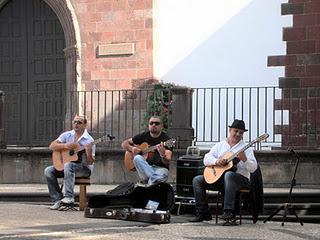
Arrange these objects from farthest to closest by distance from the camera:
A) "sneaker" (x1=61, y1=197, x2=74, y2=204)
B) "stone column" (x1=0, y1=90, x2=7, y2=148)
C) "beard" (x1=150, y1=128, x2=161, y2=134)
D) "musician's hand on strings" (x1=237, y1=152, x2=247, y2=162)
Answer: "stone column" (x1=0, y1=90, x2=7, y2=148)
"sneaker" (x1=61, y1=197, x2=74, y2=204)
"beard" (x1=150, y1=128, x2=161, y2=134)
"musician's hand on strings" (x1=237, y1=152, x2=247, y2=162)

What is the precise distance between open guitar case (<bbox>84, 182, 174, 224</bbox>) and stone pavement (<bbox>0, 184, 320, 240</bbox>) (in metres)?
0.15

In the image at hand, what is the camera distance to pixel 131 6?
1631 centimetres

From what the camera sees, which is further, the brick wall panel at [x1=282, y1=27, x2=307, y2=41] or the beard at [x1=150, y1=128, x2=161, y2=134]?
the brick wall panel at [x1=282, y1=27, x2=307, y2=41]

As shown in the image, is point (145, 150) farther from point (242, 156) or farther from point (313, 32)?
point (313, 32)

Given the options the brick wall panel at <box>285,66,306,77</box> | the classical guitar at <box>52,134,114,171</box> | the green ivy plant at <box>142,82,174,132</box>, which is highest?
the brick wall panel at <box>285,66,306,77</box>

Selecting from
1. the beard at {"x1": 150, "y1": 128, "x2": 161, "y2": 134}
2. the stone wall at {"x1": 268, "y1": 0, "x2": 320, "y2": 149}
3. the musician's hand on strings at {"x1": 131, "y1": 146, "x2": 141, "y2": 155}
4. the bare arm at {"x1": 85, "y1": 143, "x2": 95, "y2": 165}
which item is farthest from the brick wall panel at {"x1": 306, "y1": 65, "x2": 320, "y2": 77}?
the bare arm at {"x1": 85, "y1": 143, "x2": 95, "y2": 165}

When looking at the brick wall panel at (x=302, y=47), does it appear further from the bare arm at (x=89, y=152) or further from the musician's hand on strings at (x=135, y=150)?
the bare arm at (x=89, y=152)

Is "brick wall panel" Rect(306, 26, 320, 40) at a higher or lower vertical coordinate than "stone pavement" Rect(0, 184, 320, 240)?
higher

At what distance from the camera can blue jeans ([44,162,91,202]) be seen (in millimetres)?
10781

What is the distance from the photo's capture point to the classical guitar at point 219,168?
9.51 metres

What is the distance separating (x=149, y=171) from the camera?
33.8 ft

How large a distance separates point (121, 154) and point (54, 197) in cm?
319

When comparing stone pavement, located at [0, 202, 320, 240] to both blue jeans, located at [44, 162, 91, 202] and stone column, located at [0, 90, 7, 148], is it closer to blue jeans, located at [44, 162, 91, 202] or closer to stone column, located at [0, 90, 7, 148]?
blue jeans, located at [44, 162, 91, 202]

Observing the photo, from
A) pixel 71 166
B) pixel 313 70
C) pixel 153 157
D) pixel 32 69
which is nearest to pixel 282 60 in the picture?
pixel 313 70
